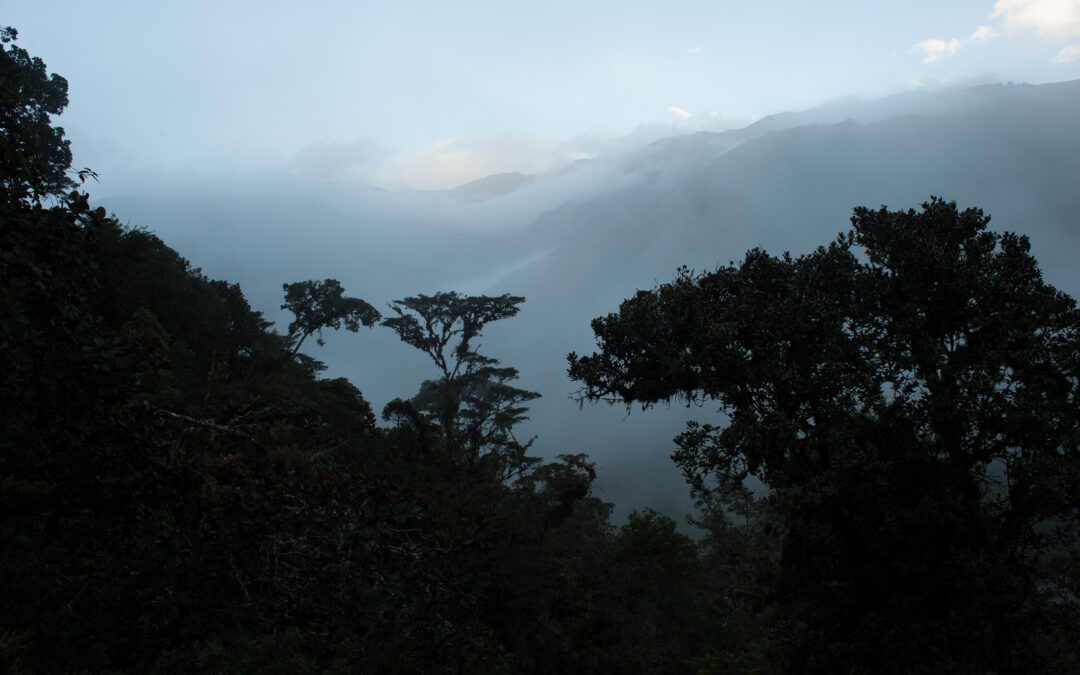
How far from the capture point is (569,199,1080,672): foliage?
8234 millimetres

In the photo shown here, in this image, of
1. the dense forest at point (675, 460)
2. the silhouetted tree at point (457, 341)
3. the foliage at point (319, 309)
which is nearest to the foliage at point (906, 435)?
the dense forest at point (675, 460)

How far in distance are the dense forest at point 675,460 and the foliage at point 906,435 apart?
4 centimetres

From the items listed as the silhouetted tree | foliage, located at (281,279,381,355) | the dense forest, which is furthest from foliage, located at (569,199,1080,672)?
foliage, located at (281,279,381,355)

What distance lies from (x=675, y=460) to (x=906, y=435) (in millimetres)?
3461

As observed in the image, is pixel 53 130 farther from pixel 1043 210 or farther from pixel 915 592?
pixel 1043 210

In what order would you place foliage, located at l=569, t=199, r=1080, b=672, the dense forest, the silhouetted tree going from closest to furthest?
the dense forest, foliage, located at l=569, t=199, r=1080, b=672, the silhouetted tree

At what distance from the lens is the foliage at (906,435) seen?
8234 mm

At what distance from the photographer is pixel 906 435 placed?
29.3 feet

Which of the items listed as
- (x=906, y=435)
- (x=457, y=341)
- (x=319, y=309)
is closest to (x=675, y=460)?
(x=906, y=435)

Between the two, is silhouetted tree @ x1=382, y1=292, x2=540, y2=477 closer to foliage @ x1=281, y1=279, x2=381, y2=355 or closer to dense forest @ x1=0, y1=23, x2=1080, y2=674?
foliage @ x1=281, y1=279, x2=381, y2=355

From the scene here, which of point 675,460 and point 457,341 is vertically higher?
point 457,341

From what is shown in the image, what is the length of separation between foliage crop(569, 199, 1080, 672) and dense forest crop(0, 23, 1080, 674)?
44mm

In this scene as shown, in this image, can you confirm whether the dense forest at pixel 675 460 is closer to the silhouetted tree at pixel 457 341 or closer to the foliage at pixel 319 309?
the silhouetted tree at pixel 457 341

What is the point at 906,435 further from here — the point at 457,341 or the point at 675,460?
the point at 457,341
